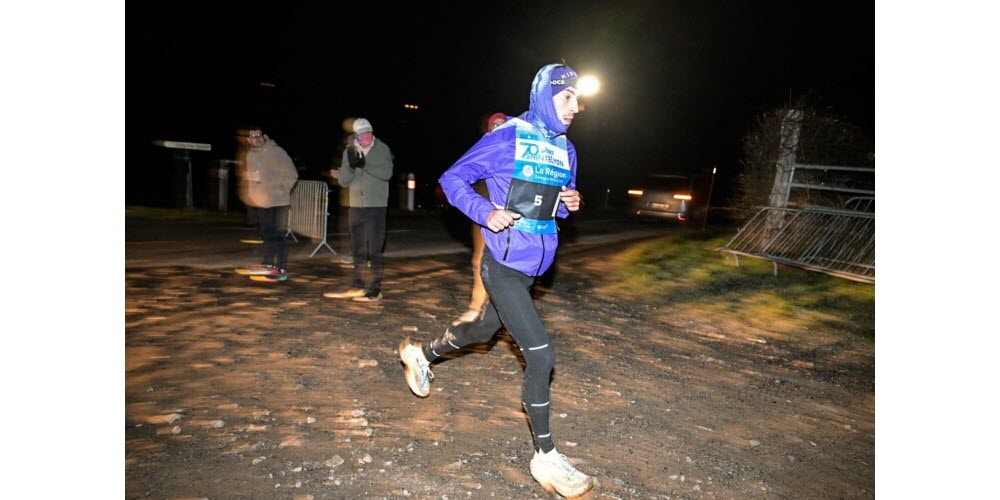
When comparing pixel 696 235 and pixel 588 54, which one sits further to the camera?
pixel 588 54

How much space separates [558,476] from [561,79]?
196 cm

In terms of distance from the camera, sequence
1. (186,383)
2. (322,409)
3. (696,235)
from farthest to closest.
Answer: (696,235), (186,383), (322,409)

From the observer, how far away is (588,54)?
30.7m

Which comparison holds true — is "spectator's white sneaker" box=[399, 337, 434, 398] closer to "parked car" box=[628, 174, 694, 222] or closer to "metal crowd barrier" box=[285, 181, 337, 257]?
"metal crowd barrier" box=[285, 181, 337, 257]

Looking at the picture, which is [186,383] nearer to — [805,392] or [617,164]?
[805,392]

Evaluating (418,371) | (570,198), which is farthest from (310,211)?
(570,198)

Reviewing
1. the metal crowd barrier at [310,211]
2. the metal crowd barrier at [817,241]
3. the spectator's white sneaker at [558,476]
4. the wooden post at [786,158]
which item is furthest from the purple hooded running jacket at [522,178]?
the wooden post at [786,158]

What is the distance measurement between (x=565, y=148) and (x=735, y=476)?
2000mm

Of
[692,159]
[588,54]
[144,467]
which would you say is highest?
[588,54]

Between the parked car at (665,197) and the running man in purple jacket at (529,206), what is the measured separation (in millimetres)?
15928

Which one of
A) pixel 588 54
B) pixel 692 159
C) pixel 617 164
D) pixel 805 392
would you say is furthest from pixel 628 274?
pixel 617 164

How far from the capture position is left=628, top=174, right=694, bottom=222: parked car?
61.5 ft

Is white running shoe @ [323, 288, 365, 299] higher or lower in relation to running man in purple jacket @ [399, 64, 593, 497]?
lower

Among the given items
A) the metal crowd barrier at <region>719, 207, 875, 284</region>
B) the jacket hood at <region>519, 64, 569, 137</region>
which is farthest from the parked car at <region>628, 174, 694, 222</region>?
the jacket hood at <region>519, 64, 569, 137</region>
